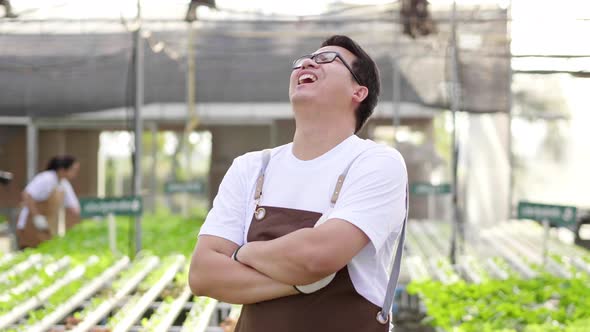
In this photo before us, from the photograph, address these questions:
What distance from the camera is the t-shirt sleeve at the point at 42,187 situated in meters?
7.75

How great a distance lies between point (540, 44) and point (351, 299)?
7.33 metres

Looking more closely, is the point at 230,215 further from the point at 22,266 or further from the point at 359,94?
the point at 22,266

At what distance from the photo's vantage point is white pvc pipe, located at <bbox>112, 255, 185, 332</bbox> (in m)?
3.86

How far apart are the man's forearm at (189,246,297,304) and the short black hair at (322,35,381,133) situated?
1.31ft

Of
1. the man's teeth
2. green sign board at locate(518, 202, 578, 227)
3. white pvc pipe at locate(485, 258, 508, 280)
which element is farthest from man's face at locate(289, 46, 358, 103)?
green sign board at locate(518, 202, 578, 227)

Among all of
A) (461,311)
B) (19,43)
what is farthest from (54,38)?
(461,311)

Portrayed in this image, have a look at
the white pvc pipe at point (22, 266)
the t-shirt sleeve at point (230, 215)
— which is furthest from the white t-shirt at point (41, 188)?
the t-shirt sleeve at point (230, 215)

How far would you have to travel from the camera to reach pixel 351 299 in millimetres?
1655

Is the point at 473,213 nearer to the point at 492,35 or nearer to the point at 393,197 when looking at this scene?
the point at 492,35

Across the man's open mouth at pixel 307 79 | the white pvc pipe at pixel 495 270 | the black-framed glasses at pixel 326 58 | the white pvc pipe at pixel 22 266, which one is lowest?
the white pvc pipe at pixel 495 270

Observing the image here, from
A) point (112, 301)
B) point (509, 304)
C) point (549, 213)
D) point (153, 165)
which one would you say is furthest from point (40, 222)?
point (153, 165)

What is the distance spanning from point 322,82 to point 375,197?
0.27m

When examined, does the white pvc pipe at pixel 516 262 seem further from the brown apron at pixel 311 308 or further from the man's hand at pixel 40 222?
the brown apron at pixel 311 308

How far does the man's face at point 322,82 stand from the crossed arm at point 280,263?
10.6 inches
